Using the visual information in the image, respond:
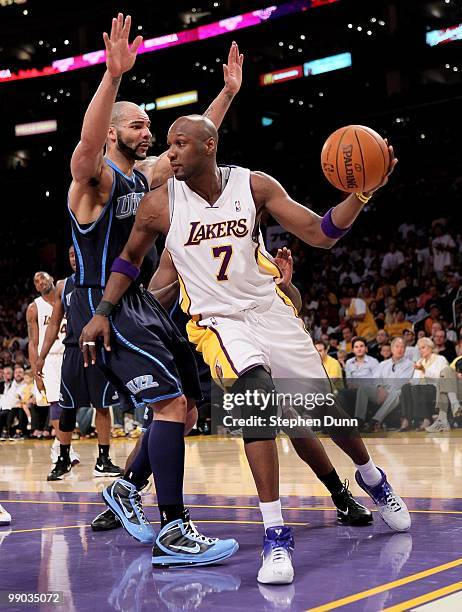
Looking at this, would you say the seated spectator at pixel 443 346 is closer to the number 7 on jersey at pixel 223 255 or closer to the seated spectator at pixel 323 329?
the seated spectator at pixel 323 329

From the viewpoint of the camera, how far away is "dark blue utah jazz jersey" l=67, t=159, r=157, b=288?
13.6ft

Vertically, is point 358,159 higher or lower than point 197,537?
higher

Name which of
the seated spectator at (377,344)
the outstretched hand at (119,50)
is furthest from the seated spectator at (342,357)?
the outstretched hand at (119,50)

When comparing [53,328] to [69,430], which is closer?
[69,430]

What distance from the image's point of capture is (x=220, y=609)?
285 cm

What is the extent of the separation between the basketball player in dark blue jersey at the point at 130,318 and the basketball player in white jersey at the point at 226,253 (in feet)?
0.54

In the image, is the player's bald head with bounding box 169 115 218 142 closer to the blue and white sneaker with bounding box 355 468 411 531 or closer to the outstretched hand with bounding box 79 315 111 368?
the outstretched hand with bounding box 79 315 111 368

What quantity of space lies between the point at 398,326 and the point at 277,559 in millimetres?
10376

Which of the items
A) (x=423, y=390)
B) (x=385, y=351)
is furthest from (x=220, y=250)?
(x=385, y=351)

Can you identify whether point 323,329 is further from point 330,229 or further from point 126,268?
point 330,229

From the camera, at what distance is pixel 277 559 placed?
3262mm

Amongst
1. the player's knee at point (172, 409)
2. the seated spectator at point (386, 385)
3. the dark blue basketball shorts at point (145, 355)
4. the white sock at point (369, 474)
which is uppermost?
the dark blue basketball shorts at point (145, 355)

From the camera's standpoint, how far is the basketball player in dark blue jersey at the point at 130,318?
372 centimetres

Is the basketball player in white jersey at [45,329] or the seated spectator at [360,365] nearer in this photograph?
the basketball player in white jersey at [45,329]
